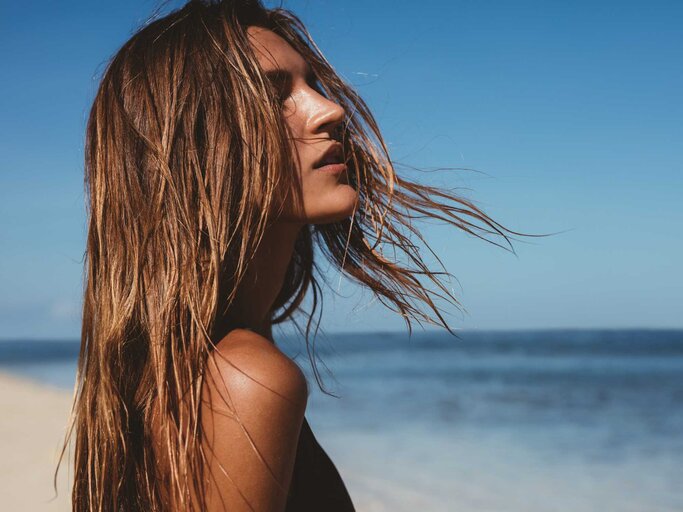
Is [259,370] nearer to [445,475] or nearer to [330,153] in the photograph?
[330,153]

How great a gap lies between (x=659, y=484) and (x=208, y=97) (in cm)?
771

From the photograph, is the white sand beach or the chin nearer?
the chin

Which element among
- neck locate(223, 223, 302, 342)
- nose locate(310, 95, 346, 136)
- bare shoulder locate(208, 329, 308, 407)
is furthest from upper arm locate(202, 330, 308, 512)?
nose locate(310, 95, 346, 136)

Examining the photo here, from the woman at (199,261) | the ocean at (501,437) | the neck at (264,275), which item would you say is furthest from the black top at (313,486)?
the ocean at (501,437)

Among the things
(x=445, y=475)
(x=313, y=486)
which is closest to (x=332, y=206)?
(x=313, y=486)

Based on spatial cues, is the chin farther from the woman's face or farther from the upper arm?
the upper arm

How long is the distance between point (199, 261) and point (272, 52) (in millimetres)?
521

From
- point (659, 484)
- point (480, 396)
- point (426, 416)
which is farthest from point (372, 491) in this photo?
point (480, 396)

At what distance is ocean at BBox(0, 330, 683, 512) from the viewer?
721 centimetres

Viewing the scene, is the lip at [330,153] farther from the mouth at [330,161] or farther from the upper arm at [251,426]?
the upper arm at [251,426]

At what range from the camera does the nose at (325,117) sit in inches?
63.7

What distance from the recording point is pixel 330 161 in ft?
5.43

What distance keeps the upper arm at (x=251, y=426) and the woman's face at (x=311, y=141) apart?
0.43 meters

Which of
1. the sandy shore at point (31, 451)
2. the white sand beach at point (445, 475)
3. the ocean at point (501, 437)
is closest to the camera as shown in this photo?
the sandy shore at point (31, 451)
